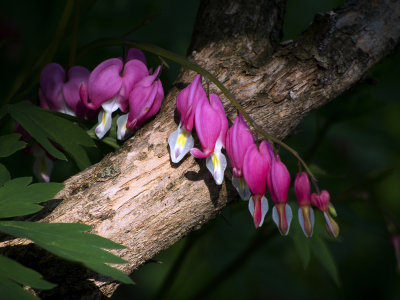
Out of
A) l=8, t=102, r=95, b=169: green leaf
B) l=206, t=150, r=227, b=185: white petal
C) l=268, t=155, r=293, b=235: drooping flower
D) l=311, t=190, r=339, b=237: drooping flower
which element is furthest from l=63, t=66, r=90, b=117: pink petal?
l=311, t=190, r=339, b=237: drooping flower

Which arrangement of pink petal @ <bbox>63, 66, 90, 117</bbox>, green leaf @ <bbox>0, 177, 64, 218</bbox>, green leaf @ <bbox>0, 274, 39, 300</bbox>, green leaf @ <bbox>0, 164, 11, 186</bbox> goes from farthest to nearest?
pink petal @ <bbox>63, 66, 90, 117</bbox> → green leaf @ <bbox>0, 164, 11, 186</bbox> → green leaf @ <bbox>0, 177, 64, 218</bbox> → green leaf @ <bbox>0, 274, 39, 300</bbox>

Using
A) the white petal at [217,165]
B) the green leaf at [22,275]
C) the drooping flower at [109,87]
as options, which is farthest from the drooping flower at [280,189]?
the green leaf at [22,275]

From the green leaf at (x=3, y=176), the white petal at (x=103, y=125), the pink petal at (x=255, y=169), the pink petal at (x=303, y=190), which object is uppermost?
→ the green leaf at (x=3, y=176)

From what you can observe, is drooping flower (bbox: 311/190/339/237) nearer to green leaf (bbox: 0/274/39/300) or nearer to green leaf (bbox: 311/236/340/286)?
green leaf (bbox: 311/236/340/286)

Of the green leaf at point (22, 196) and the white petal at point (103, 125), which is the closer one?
the green leaf at point (22, 196)

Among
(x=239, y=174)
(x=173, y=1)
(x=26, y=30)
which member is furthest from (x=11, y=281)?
(x=26, y=30)

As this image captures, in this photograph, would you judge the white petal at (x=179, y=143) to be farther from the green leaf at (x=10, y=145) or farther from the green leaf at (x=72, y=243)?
the green leaf at (x=10, y=145)

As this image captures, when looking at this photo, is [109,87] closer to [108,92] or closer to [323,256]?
[108,92]
